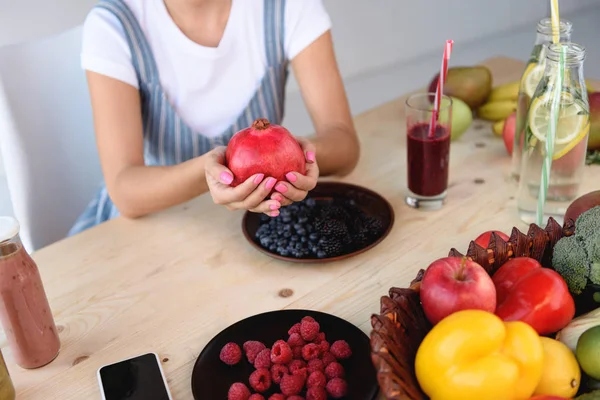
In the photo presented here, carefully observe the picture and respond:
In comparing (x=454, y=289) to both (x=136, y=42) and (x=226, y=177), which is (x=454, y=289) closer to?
(x=226, y=177)

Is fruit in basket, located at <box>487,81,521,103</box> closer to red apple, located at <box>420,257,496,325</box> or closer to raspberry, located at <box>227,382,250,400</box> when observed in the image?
red apple, located at <box>420,257,496,325</box>

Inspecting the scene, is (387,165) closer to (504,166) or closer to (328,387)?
(504,166)

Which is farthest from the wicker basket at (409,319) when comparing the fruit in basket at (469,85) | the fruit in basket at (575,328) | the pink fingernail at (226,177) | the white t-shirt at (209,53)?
the white t-shirt at (209,53)

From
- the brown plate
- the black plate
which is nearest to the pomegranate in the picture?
the brown plate

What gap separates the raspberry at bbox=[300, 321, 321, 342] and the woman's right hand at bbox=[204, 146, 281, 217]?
0.25 m

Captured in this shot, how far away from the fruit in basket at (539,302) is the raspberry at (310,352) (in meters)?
0.25

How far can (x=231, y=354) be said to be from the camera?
89cm

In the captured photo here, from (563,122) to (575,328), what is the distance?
47 cm

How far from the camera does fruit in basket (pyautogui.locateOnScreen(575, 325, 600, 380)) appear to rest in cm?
74

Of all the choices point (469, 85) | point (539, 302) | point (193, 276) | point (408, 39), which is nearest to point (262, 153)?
point (193, 276)

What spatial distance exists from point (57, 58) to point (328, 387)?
1.09m

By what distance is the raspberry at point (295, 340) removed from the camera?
0.91 meters

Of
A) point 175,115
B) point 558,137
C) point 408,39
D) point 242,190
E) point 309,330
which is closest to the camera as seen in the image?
Answer: point 309,330

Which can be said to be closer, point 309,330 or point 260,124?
point 309,330
